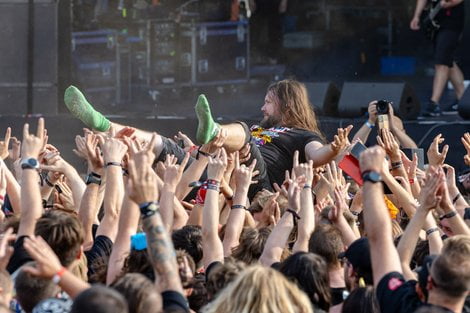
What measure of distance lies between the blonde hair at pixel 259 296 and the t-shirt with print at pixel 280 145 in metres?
3.54

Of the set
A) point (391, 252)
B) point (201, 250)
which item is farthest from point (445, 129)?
point (391, 252)

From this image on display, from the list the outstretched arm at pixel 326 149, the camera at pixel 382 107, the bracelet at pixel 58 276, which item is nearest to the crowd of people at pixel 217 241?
the bracelet at pixel 58 276

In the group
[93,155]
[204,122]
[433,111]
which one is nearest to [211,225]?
[93,155]

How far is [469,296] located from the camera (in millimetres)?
3773

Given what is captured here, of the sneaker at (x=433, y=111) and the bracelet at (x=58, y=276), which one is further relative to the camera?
the sneaker at (x=433, y=111)

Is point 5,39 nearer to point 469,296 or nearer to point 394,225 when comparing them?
point 394,225

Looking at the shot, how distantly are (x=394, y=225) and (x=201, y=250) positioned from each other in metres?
1.11

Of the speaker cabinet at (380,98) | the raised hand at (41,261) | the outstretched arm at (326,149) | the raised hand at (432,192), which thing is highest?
the raised hand at (432,192)

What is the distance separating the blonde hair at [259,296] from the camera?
10.8 feet

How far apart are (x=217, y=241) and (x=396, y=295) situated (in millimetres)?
1064

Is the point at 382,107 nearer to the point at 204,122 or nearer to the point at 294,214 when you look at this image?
the point at 204,122

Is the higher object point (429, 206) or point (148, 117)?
point (429, 206)

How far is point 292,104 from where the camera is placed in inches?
274

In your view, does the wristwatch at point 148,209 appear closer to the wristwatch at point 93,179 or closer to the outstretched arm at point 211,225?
the outstretched arm at point 211,225
